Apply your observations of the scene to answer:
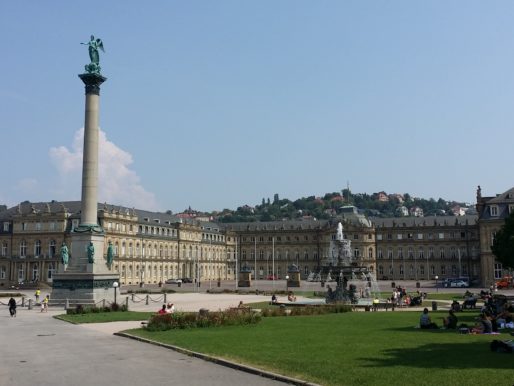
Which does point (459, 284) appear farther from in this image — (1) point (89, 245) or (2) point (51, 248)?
(2) point (51, 248)

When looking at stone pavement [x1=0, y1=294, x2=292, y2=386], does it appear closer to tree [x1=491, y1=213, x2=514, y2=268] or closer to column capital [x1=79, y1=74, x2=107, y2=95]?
column capital [x1=79, y1=74, x2=107, y2=95]

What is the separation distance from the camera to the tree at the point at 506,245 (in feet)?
169

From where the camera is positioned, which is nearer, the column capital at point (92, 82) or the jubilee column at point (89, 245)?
the jubilee column at point (89, 245)

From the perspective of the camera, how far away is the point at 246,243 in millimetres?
156125

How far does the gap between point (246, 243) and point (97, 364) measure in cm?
13795


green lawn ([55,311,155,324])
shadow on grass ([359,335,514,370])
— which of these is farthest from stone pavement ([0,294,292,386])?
green lawn ([55,311,155,324])

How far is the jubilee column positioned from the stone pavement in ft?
69.4

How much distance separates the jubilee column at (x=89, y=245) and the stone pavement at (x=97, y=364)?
69.4 ft

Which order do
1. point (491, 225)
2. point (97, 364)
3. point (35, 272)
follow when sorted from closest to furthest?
1. point (97, 364)
2. point (491, 225)
3. point (35, 272)

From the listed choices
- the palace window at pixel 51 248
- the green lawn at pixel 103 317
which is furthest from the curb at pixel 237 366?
the palace window at pixel 51 248

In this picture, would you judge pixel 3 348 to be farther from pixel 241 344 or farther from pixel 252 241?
pixel 252 241

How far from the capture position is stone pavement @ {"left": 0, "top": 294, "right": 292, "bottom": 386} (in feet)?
51.4

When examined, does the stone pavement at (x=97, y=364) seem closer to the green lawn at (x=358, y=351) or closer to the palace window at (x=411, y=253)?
the green lawn at (x=358, y=351)

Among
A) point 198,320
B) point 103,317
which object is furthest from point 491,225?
point 198,320
